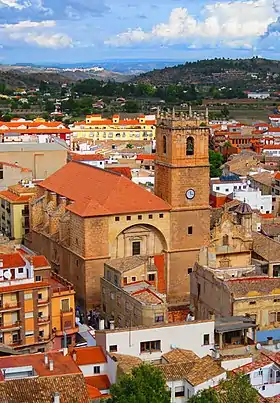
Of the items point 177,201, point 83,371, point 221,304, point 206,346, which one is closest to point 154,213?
point 177,201

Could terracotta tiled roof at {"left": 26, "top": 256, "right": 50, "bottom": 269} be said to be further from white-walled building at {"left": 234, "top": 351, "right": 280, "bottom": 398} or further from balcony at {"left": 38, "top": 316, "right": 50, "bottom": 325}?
white-walled building at {"left": 234, "top": 351, "right": 280, "bottom": 398}

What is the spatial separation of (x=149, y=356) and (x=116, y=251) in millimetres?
12467

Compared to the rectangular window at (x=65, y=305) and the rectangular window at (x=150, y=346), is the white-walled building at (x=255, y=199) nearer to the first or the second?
the rectangular window at (x=65, y=305)

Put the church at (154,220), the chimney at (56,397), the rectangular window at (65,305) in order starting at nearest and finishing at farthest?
the chimney at (56,397) < the rectangular window at (65,305) < the church at (154,220)

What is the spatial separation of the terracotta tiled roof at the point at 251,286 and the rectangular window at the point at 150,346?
4.72m

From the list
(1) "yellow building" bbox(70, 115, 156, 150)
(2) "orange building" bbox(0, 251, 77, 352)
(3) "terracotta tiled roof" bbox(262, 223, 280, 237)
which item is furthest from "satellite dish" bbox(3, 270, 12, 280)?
(1) "yellow building" bbox(70, 115, 156, 150)

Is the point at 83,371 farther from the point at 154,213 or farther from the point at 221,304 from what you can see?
the point at 154,213

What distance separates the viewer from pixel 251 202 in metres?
58.2

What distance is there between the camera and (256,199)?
58.6 m

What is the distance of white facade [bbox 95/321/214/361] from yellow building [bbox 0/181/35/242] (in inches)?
906

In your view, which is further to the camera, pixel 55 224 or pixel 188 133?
pixel 55 224

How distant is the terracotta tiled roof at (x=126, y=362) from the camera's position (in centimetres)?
2509

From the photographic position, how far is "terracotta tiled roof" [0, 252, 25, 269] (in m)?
31.6

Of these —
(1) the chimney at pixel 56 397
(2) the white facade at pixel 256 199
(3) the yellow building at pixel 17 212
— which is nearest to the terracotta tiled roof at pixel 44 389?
(1) the chimney at pixel 56 397
